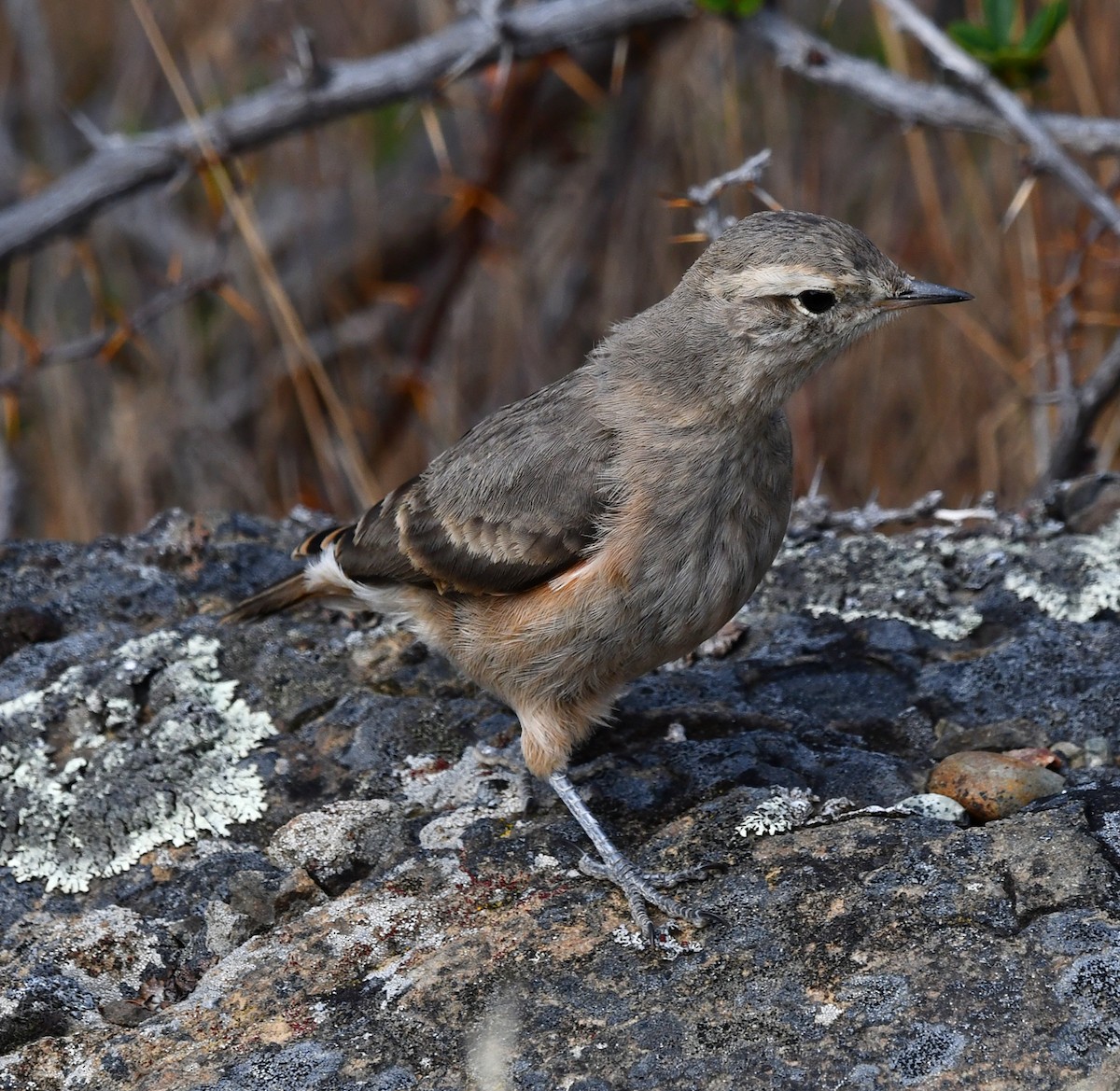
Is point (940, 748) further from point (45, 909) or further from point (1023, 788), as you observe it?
point (45, 909)

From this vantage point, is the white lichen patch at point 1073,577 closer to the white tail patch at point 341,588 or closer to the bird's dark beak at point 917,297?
the bird's dark beak at point 917,297

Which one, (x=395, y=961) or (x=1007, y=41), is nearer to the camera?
(x=395, y=961)

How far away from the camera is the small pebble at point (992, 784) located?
3.32 meters

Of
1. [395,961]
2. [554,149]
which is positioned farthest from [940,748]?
[554,149]

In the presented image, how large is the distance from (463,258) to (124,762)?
407 centimetres

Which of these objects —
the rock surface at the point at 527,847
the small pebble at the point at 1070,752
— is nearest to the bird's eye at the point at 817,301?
the rock surface at the point at 527,847

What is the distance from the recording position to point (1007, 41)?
4.79 meters

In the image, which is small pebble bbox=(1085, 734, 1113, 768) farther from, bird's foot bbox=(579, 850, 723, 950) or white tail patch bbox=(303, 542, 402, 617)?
white tail patch bbox=(303, 542, 402, 617)

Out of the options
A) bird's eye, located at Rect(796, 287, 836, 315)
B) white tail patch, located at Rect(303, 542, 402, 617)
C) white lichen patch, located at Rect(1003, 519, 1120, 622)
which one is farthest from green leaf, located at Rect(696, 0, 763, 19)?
white tail patch, located at Rect(303, 542, 402, 617)

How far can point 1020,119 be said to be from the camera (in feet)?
15.3

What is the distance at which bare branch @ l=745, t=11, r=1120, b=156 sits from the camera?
16.0ft

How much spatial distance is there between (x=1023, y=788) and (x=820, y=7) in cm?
695

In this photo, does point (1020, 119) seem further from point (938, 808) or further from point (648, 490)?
point (938, 808)

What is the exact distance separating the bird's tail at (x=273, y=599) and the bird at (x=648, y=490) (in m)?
0.54
